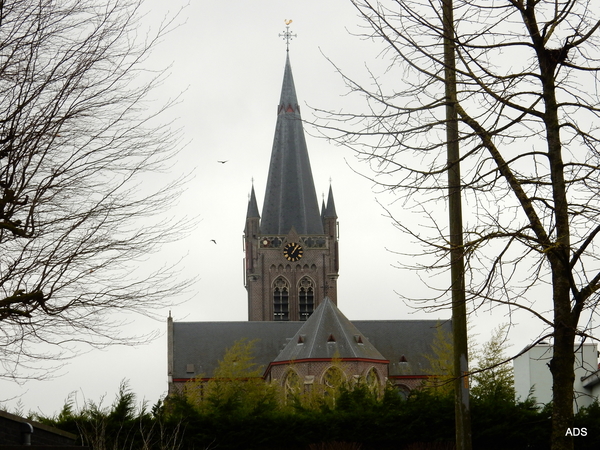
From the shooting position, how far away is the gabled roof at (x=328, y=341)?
55.1 m

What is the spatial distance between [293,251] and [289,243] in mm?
696

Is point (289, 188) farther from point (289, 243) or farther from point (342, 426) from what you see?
point (342, 426)

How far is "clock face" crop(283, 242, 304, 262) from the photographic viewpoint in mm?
69750

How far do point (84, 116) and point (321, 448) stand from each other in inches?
476

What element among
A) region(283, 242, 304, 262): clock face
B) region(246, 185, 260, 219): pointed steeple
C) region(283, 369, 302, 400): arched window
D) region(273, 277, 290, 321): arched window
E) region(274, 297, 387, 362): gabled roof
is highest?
region(246, 185, 260, 219): pointed steeple

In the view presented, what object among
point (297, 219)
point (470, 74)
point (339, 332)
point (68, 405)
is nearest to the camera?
point (470, 74)

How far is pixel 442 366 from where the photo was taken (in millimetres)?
52562

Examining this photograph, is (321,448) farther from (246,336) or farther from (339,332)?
(246,336)

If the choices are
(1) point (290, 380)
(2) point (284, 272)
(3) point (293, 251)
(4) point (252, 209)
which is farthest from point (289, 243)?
(1) point (290, 380)

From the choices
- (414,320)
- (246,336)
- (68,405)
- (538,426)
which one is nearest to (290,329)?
(246,336)

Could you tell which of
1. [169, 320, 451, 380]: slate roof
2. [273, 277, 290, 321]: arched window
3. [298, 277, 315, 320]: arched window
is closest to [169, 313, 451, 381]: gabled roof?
[169, 320, 451, 380]: slate roof

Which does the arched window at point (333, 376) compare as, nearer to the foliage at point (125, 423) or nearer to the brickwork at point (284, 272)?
the brickwork at point (284, 272)

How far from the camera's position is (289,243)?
69812mm

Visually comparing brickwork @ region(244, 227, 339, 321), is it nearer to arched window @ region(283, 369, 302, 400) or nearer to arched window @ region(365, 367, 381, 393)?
arched window @ region(283, 369, 302, 400)
